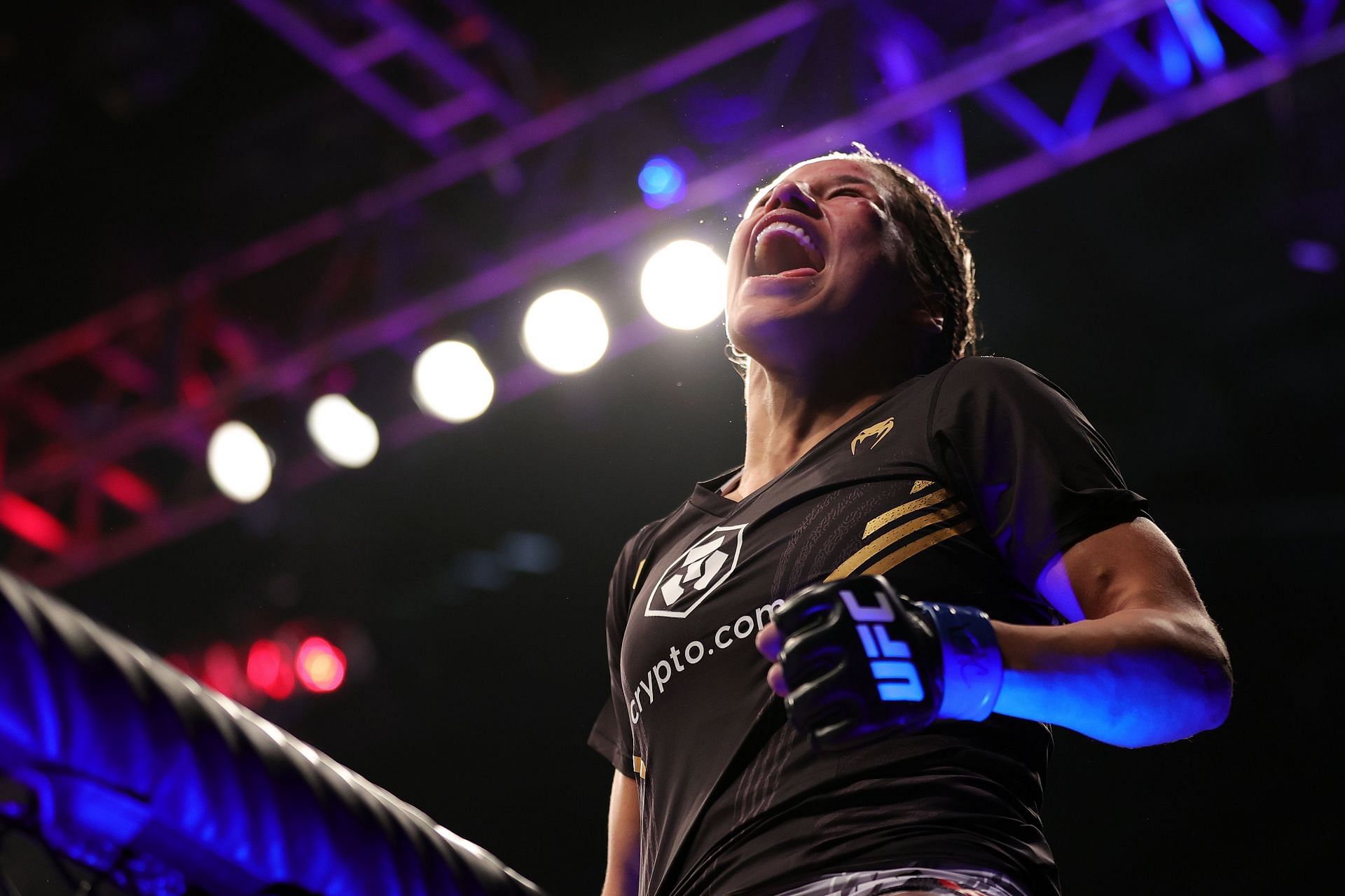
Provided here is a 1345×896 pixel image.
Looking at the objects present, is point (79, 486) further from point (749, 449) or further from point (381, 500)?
point (749, 449)

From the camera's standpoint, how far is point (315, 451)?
21.4 feet

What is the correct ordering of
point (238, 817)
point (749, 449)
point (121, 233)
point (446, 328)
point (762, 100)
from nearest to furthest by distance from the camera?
point (238, 817) < point (749, 449) < point (762, 100) < point (446, 328) < point (121, 233)

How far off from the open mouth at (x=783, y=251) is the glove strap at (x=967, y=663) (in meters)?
1.08

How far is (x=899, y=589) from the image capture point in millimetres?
1427

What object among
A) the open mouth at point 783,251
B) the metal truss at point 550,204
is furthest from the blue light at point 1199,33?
the open mouth at point 783,251

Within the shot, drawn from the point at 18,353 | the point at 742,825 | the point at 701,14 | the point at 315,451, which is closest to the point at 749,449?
the point at 742,825

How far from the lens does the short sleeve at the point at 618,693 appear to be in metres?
2.01

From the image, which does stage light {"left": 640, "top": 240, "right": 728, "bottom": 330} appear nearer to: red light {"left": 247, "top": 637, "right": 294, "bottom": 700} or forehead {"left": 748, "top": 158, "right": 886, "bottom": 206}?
forehead {"left": 748, "top": 158, "right": 886, "bottom": 206}

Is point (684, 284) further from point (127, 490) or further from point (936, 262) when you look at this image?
point (127, 490)

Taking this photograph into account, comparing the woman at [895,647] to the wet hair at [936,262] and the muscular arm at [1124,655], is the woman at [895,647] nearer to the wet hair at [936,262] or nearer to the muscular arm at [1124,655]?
the muscular arm at [1124,655]

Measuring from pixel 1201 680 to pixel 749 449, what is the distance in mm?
1002

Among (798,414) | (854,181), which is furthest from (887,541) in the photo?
(854,181)

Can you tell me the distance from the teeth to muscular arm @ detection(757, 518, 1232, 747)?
0.97 metres

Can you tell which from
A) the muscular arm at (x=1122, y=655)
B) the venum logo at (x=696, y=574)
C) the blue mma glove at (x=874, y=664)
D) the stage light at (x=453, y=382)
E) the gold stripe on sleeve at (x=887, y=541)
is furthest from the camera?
the stage light at (x=453, y=382)
